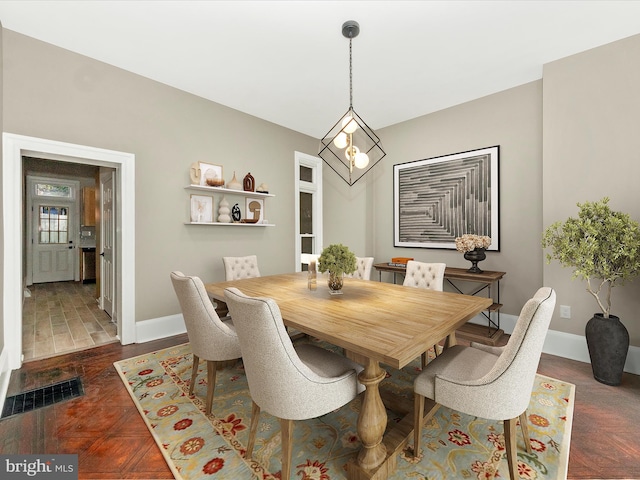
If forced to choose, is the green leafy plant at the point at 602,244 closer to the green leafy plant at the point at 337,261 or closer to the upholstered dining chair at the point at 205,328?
the green leafy plant at the point at 337,261

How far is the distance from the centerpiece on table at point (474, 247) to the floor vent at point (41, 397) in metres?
3.80

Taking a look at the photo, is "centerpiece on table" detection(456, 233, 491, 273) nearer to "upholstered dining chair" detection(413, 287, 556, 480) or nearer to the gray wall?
the gray wall

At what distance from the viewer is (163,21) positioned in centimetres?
238

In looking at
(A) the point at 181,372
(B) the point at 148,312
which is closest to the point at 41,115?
(B) the point at 148,312

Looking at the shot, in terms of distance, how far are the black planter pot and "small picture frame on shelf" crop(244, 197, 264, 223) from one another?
3.76 m

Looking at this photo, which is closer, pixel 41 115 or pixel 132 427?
pixel 132 427

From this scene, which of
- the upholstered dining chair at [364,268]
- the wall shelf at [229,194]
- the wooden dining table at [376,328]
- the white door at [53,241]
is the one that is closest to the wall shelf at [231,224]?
the wall shelf at [229,194]

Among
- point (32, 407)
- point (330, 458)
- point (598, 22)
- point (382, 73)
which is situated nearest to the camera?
point (330, 458)

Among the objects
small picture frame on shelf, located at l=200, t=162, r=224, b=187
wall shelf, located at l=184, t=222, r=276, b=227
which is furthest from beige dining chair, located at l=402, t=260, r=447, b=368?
small picture frame on shelf, located at l=200, t=162, r=224, b=187

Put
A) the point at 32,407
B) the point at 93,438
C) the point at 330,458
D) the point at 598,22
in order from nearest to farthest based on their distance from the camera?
the point at 330,458, the point at 93,438, the point at 32,407, the point at 598,22

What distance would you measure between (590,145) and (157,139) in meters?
4.41

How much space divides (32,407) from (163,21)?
3.03 meters

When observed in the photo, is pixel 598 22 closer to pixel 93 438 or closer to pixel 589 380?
pixel 589 380

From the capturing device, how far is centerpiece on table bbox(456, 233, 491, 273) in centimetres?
335
